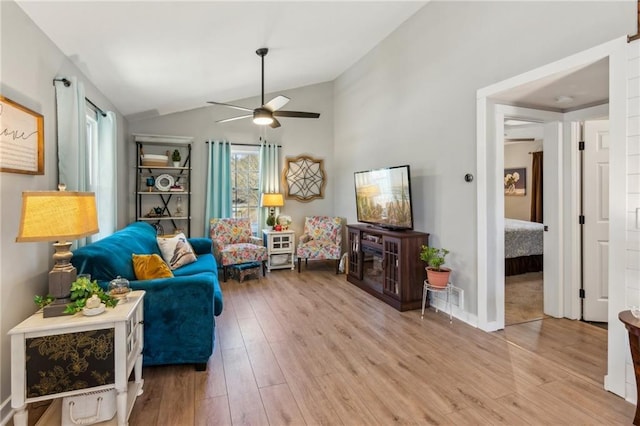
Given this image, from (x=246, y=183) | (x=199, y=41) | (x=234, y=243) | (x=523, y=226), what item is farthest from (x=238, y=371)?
(x=523, y=226)

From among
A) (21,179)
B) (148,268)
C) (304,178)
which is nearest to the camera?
(21,179)

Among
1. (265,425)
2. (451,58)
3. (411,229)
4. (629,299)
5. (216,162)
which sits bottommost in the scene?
(265,425)

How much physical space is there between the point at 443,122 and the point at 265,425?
10.7ft

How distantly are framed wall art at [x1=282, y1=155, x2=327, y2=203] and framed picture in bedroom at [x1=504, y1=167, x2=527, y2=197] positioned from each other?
4.77 m

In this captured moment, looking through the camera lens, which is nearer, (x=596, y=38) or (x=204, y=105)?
(x=596, y=38)

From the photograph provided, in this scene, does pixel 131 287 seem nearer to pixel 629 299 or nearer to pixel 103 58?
pixel 103 58

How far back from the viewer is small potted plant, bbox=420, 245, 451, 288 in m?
3.32

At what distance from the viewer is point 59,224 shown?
1652 millimetres

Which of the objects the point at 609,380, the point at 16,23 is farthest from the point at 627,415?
the point at 16,23

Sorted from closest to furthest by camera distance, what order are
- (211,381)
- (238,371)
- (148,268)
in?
(211,381)
(238,371)
(148,268)

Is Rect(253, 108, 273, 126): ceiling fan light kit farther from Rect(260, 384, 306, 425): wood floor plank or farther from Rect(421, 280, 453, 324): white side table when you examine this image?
Rect(260, 384, 306, 425): wood floor plank

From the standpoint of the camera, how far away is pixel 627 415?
189 centimetres

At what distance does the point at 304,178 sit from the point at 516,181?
523 cm

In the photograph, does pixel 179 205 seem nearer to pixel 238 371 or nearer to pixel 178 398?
pixel 238 371
